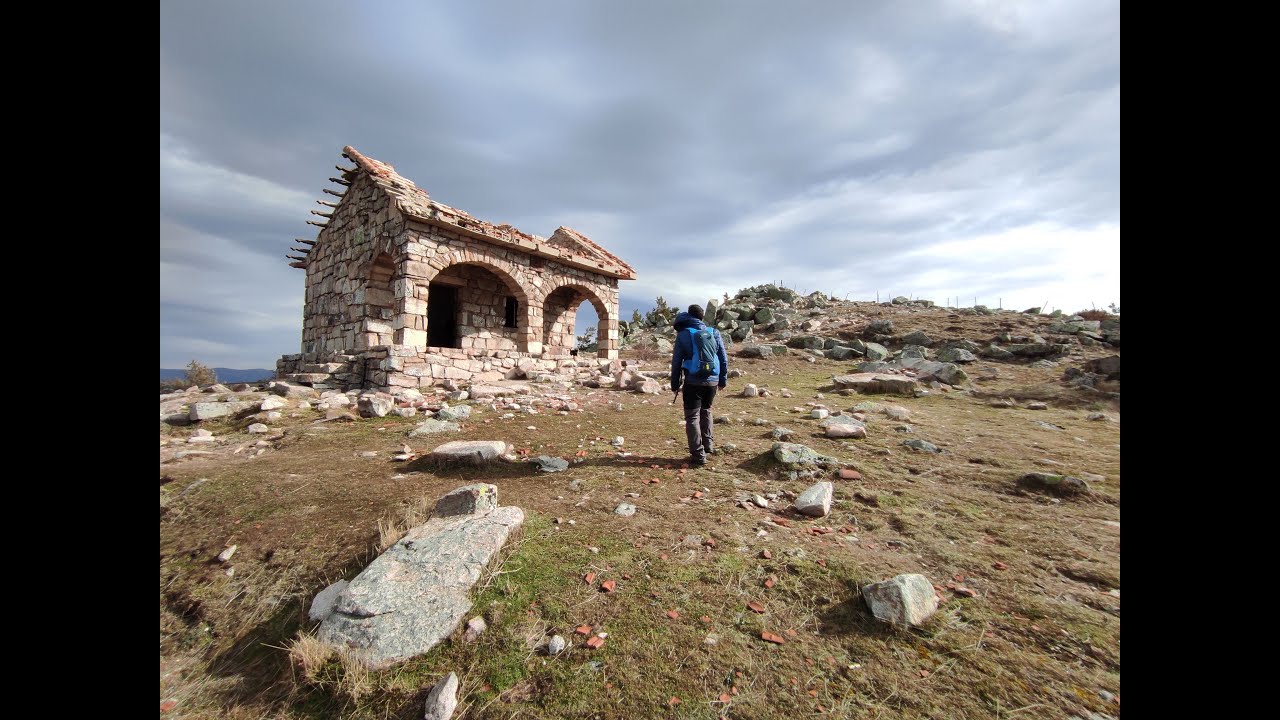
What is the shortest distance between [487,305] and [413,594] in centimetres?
1076

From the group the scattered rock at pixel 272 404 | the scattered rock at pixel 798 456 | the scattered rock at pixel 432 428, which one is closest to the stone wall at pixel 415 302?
the scattered rock at pixel 272 404

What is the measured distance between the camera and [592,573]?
8.81 feet

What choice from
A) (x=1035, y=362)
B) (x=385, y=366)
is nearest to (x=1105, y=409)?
(x=1035, y=362)

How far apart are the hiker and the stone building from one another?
21.0ft

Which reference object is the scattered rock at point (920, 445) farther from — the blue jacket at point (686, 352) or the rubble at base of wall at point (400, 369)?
the rubble at base of wall at point (400, 369)

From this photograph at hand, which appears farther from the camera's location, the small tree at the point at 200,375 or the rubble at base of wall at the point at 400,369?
the small tree at the point at 200,375

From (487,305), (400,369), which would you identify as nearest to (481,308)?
(487,305)

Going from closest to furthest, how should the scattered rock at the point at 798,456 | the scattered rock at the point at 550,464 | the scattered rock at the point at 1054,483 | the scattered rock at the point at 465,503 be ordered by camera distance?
the scattered rock at the point at 465,503, the scattered rock at the point at 1054,483, the scattered rock at the point at 798,456, the scattered rock at the point at 550,464

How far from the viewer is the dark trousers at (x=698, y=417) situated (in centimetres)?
465

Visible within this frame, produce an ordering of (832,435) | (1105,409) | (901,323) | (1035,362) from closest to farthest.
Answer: (832,435), (1105,409), (1035,362), (901,323)

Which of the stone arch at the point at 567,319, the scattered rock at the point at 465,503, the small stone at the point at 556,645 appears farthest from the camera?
the stone arch at the point at 567,319

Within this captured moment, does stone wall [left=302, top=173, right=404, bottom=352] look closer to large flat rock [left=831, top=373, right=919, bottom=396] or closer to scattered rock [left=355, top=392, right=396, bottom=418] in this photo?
scattered rock [left=355, top=392, right=396, bottom=418]
